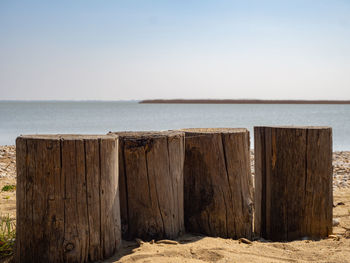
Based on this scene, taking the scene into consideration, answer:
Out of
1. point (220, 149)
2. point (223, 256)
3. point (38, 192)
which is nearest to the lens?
point (38, 192)

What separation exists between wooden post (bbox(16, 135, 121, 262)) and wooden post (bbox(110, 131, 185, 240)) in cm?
44

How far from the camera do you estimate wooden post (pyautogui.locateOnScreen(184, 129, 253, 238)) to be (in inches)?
153

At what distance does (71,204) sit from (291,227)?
2.28m

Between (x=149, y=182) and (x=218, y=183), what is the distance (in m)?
0.76

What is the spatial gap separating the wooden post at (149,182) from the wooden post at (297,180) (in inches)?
39.6

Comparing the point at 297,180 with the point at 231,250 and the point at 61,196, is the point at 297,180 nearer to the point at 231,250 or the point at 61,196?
the point at 231,250

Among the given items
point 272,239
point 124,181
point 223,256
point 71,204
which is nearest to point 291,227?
point 272,239

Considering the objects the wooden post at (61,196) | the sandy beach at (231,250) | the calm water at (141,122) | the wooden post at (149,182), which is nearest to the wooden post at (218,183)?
the sandy beach at (231,250)

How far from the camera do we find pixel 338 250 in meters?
3.46

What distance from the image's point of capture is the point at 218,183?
3889mm

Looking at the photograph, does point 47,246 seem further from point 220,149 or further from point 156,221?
point 220,149

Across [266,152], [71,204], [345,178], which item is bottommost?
[345,178]

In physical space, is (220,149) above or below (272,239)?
above

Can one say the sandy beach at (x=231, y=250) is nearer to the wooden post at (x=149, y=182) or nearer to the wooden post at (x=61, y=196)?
the wooden post at (x=149, y=182)
